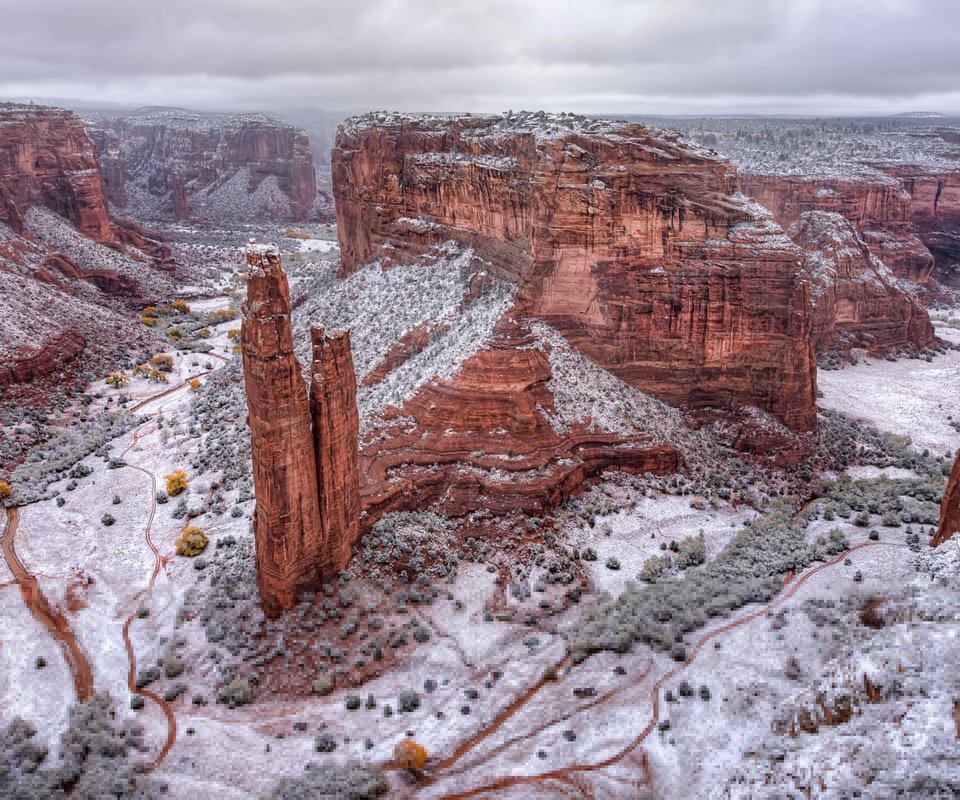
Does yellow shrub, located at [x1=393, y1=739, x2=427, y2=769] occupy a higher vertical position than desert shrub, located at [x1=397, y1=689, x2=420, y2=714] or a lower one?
higher

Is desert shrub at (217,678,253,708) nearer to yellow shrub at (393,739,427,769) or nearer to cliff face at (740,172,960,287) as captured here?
yellow shrub at (393,739,427,769)

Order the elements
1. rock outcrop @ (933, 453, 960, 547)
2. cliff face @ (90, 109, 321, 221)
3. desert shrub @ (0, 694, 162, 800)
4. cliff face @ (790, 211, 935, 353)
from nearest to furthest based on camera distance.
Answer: desert shrub @ (0, 694, 162, 800), rock outcrop @ (933, 453, 960, 547), cliff face @ (790, 211, 935, 353), cliff face @ (90, 109, 321, 221)

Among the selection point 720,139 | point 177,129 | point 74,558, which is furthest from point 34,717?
point 177,129

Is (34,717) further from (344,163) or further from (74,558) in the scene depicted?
(344,163)

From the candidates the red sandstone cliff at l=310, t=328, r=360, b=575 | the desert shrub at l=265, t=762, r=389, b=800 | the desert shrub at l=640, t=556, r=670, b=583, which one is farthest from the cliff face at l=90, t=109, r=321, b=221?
the desert shrub at l=265, t=762, r=389, b=800

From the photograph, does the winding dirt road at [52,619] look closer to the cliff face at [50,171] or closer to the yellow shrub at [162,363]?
the yellow shrub at [162,363]
